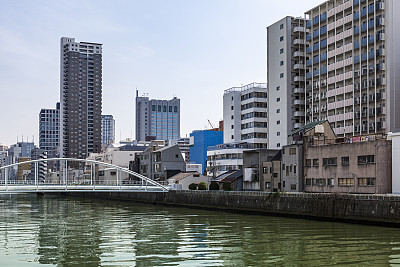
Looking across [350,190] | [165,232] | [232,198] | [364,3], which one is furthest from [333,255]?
[364,3]

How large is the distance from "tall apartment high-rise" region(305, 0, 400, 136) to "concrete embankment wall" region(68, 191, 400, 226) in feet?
82.2

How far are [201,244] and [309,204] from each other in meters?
16.8

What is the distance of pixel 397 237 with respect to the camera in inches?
1179

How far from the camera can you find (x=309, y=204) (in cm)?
4244

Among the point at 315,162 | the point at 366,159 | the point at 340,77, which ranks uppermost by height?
the point at 340,77

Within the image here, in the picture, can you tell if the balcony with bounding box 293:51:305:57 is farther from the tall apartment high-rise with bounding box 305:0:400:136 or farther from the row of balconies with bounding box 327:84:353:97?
the row of balconies with bounding box 327:84:353:97

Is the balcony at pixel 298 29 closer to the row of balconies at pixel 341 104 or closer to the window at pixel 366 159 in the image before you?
the row of balconies at pixel 341 104

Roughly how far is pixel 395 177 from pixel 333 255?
75.7ft

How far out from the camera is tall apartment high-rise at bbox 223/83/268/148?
299 ft

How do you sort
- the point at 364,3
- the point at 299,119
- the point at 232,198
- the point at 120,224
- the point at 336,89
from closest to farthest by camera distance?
the point at 120,224
the point at 232,198
the point at 364,3
the point at 336,89
the point at 299,119

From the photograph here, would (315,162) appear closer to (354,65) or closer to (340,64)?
(354,65)

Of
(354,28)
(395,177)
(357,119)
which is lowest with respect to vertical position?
(395,177)

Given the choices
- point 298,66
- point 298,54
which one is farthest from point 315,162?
point 298,54

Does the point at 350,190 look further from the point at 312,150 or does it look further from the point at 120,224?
the point at 120,224
